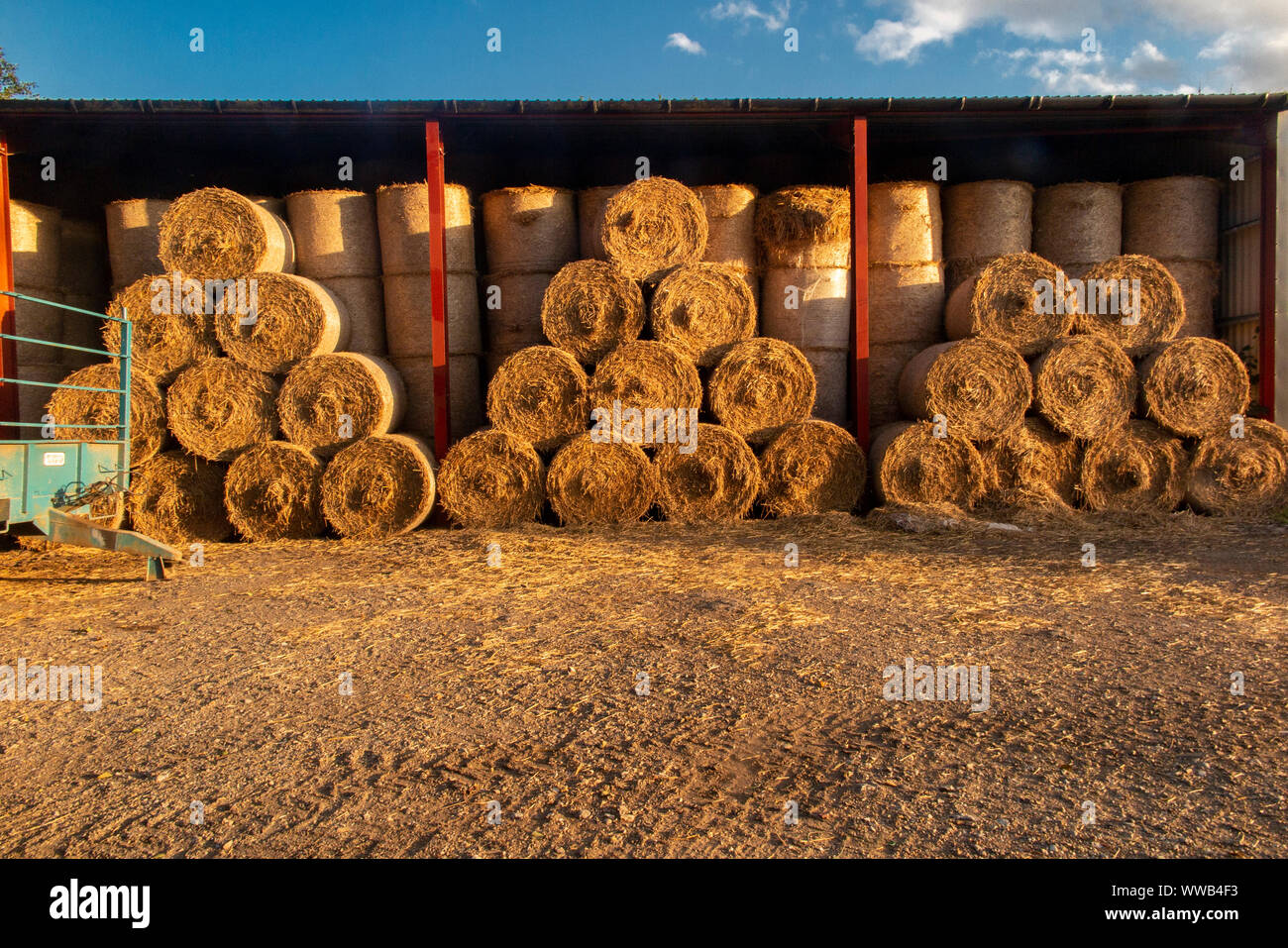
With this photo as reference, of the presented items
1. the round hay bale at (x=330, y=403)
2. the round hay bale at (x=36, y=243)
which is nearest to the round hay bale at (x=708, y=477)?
the round hay bale at (x=330, y=403)

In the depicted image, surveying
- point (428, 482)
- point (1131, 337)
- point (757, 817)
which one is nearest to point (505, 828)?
point (757, 817)

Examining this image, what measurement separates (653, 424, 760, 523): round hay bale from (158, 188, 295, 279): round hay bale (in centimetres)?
413

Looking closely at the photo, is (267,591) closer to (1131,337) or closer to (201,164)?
(201,164)

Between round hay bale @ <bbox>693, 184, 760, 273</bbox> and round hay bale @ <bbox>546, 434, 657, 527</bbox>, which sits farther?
round hay bale @ <bbox>693, 184, 760, 273</bbox>

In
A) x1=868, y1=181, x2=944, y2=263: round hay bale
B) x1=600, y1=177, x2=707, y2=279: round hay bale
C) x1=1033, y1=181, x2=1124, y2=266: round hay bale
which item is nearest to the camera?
x1=600, y1=177, x2=707, y2=279: round hay bale

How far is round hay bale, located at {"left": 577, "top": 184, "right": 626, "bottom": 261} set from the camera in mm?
8712

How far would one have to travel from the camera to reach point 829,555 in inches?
258

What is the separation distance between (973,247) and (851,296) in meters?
1.42

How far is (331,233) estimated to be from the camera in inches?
342

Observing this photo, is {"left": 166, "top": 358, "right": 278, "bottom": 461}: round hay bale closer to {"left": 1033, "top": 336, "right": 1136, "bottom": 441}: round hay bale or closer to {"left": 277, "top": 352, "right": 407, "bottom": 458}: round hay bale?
{"left": 277, "top": 352, "right": 407, "bottom": 458}: round hay bale

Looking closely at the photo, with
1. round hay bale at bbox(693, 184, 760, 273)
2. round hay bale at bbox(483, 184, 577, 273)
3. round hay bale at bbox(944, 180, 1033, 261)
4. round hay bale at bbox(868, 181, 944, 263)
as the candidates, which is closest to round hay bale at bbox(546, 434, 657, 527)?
round hay bale at bbox(483, 184, 577, 273)

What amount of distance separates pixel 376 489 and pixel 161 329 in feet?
8.13

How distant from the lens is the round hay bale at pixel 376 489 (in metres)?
7.50
